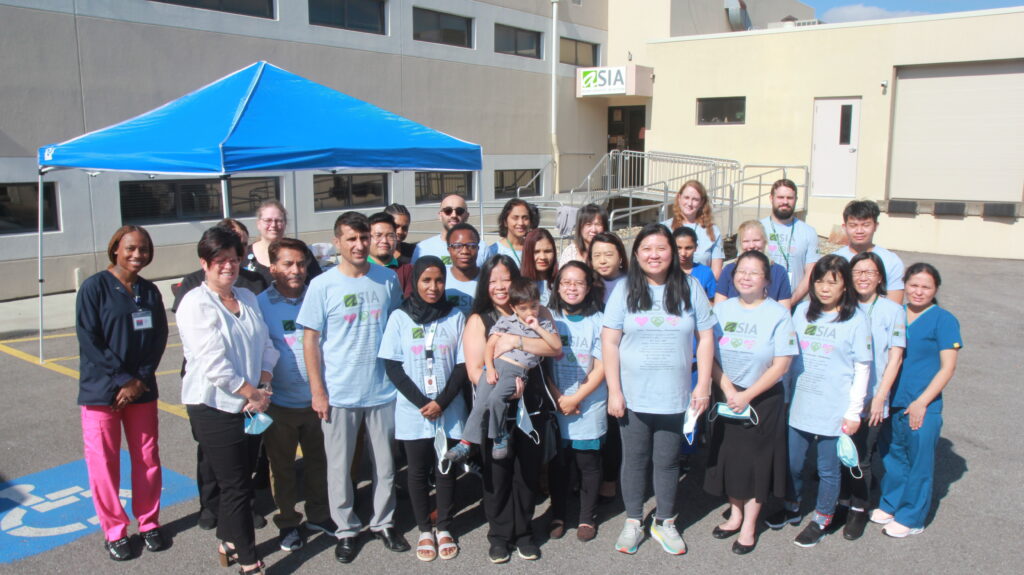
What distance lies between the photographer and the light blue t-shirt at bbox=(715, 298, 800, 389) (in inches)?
149

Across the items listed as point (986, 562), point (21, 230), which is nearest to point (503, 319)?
point (986, 562)

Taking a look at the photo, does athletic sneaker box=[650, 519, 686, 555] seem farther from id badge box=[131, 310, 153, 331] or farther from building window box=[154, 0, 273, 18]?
building window box=[154, 0, 273, 18]

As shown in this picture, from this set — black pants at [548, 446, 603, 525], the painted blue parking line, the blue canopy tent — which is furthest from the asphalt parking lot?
the blue canopy tent

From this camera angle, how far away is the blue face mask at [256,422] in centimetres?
347

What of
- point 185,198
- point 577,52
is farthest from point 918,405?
point 577,52

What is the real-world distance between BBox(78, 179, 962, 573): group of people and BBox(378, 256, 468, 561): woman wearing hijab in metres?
0.01

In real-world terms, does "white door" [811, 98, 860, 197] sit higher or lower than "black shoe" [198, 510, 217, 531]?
higher

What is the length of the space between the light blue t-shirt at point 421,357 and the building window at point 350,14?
1271 cm

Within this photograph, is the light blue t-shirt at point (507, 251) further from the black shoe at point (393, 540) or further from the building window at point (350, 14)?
the building window at point (350, 14)

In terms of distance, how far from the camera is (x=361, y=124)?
6.68 meters

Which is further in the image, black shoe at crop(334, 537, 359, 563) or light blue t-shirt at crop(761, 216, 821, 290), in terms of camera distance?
light blue t-shirt at crop(761, 216, 821, 290)

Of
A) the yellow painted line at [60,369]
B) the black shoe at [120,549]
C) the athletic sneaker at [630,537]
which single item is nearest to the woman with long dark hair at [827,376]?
the athletic sneaker at [630,537]

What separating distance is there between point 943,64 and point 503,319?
1615cm

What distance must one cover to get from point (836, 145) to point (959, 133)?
2.51 metres
